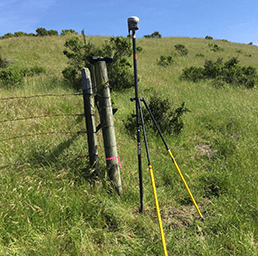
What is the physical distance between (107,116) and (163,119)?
2779 mm

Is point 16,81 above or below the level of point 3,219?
above

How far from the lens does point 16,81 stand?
8047 millimetres

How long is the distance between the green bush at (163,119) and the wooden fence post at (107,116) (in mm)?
2086

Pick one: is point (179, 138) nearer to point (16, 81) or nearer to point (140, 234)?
point (140, 234)

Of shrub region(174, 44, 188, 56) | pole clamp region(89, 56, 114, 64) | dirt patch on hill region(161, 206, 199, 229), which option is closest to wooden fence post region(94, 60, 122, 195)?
pole clamp region(89, 56, 114, 64)

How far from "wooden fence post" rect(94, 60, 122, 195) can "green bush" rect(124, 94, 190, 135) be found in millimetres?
2086

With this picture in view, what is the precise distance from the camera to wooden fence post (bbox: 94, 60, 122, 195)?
2649 mm

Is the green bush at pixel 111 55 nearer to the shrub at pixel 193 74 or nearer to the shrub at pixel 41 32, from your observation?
the shrub at pixel 193 74

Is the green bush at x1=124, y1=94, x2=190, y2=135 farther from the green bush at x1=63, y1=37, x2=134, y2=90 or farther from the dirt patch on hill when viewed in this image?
the green bush at x1=63, y1=37, x2=134, y2=90

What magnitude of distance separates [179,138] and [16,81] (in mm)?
7176

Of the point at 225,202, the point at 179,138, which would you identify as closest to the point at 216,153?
the point at 179,138

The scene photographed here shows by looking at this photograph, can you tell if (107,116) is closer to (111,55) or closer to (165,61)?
(111,55)

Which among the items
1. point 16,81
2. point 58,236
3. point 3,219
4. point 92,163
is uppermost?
point 16,81

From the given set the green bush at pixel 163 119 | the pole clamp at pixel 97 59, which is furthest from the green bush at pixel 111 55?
the pole clamp at pixel 97 59
